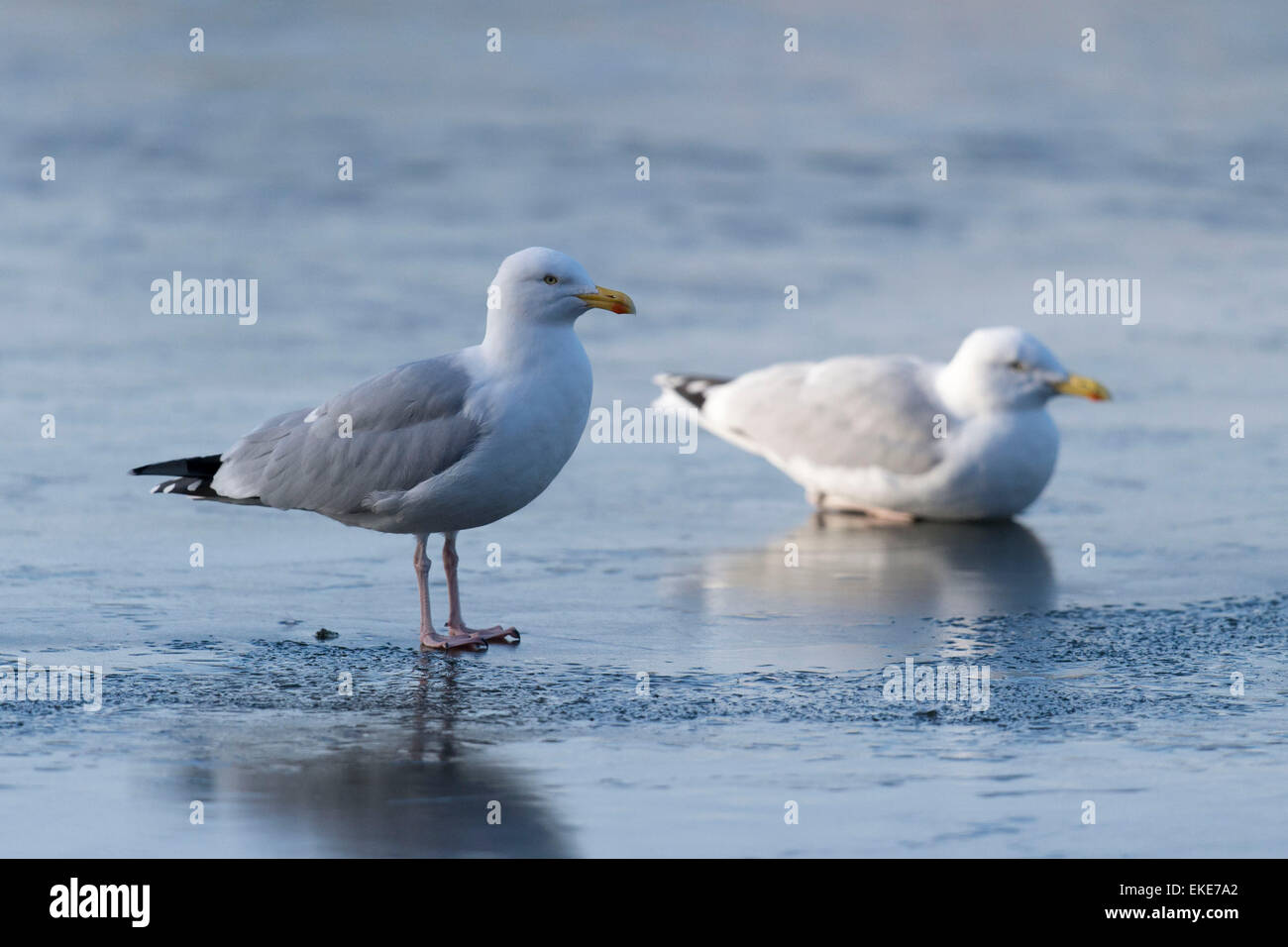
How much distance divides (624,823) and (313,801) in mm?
867

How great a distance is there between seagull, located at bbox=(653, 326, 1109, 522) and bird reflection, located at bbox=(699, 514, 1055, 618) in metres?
0.18

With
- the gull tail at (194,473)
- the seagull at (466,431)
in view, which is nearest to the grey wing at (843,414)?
the seagull at (466,431)

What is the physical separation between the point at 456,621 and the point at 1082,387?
3746 millimetres

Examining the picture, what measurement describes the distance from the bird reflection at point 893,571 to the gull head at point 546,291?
1.45 m

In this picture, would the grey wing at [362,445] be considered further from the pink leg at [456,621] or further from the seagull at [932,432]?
the seagull at [932,432]

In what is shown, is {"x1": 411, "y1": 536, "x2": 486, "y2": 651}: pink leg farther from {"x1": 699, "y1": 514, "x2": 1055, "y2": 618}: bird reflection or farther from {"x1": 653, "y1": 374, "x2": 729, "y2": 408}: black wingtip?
{"x1": 653, "y1": 374, "x2": 729, "y2": 408}: black wingtip

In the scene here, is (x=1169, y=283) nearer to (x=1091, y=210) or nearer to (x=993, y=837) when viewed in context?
(x=1091, y=210)

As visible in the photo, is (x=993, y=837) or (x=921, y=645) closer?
(x=993, y=837)

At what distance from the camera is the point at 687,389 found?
11453 mm

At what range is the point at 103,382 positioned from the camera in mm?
12805

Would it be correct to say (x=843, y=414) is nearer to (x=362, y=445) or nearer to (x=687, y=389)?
(x=687, y=389)
